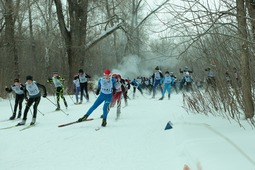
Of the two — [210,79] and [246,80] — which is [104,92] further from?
[246,80]

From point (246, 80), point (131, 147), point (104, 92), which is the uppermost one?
point (246, 80)

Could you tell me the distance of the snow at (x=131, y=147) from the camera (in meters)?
5.64

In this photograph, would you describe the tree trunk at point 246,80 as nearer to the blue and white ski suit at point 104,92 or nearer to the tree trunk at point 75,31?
the blue and white ski suit at point 104,92

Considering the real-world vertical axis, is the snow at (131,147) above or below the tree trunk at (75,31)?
below

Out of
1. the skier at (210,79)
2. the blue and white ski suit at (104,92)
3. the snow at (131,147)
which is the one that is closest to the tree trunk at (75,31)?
the blue and white ski suit at (104,92)

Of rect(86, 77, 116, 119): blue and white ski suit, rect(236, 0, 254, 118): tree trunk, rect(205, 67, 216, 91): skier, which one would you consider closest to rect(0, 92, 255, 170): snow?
rect(236, 0, 254, 118): tree trunk

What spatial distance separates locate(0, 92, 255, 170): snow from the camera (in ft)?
18.5

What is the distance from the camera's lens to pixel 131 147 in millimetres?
7441

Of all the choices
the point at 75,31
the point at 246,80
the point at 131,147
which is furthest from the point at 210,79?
the point at 75,31

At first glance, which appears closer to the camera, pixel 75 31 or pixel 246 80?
pixel 246 80

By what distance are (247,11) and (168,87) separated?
14.5 metres

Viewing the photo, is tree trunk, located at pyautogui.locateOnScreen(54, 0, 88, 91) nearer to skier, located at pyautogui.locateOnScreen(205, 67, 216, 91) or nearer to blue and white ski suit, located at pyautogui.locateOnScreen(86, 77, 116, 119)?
blue and white ski suit, located at pyautogui.locateOnScreen(86, 77, 116, 119)

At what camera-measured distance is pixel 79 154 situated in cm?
701

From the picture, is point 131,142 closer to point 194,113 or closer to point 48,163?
point 48,163
